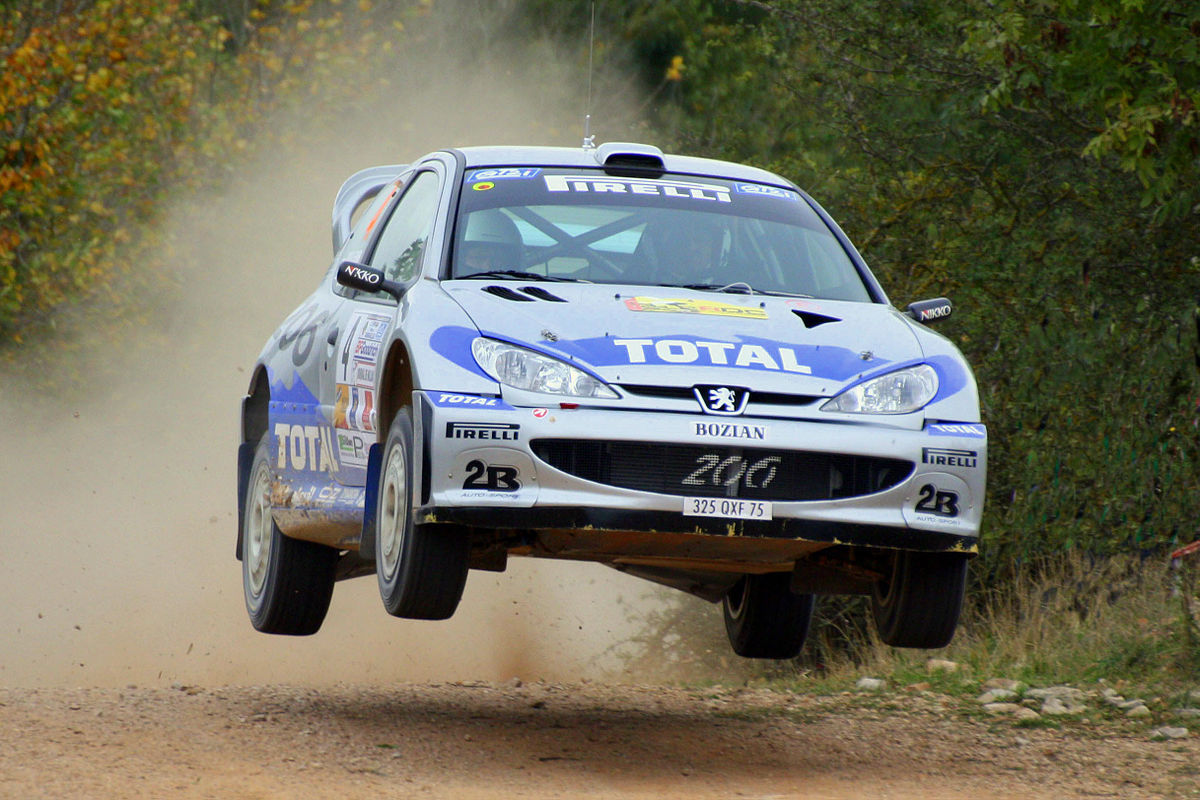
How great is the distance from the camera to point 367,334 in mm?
6676

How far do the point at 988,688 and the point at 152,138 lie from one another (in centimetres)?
1582

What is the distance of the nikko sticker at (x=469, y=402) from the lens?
18.6ft

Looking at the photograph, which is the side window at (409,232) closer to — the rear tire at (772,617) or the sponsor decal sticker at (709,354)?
the sponsor decal sticker at (709,354)

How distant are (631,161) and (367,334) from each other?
132cm

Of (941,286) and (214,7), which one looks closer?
(941,286)

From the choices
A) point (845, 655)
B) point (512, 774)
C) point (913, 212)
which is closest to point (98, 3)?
point (913, 212)

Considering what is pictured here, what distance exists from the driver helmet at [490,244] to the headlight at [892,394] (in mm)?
1398

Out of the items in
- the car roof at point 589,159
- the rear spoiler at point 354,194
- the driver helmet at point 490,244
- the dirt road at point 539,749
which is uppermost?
the car roof at point 589,159

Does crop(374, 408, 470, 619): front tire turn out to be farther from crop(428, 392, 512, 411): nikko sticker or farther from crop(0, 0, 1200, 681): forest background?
crop(0, 0, 1200, 681): forest background

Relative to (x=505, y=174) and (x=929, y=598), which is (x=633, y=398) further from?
(x=505, y=174)

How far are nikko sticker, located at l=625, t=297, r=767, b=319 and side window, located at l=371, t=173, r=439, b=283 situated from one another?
1.00m

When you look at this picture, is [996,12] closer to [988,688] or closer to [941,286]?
[941,286]

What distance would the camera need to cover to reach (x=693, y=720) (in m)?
7.98

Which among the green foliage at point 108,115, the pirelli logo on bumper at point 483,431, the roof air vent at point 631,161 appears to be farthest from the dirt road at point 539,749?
the green foliage at point 108,115
